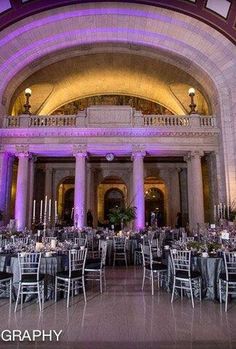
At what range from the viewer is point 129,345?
3.26 meters

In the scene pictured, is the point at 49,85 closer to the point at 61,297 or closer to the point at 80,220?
the point at 80,220

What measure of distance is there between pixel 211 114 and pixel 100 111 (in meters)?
6.35

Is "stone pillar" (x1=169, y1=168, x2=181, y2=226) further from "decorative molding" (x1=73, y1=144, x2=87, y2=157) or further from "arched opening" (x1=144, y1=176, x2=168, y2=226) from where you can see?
"decorative molding" (x1=73, y1=144, x2=87, y2=157)

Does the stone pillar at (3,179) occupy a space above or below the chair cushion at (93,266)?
above

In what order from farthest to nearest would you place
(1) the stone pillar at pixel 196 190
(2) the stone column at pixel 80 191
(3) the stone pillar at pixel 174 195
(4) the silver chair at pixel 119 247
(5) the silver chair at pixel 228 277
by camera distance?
(3) the stone pillar at pixel 174 195 → (1) the stone pillar at pixel 196 190 → (2) the stone column at pixel 80 191 → (4) the silver chair at pixel 119 247 → (5) the silver chair at pixel 228 277

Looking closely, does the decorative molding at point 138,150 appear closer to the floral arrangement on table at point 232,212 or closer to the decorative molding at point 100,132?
the decorative molding at point 100,132

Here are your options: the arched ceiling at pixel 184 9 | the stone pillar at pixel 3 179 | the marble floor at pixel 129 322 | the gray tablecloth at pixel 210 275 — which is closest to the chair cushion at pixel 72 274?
the marble floor at pixel 129 322

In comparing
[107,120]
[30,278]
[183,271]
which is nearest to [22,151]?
[107,120]

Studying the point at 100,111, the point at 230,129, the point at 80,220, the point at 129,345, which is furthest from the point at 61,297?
the point at 230,129

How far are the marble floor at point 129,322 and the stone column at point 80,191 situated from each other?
747cm

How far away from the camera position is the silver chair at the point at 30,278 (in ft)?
15.8

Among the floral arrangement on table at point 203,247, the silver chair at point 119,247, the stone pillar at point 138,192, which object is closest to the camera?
the floral arrangement on table at point 203,247

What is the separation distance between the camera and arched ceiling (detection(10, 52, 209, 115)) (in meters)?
15.9

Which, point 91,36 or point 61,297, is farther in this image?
point 91,36
